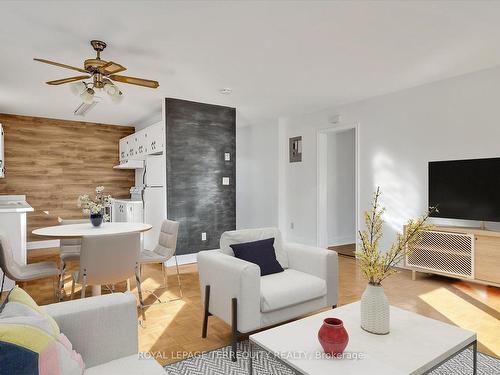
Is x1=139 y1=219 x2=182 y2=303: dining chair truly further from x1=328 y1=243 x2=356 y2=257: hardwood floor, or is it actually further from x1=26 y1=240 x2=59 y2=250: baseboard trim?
x1=26 y1=240 x2=59 y2=250: baseboard trim

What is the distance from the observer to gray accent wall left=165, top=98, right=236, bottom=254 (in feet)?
16.4

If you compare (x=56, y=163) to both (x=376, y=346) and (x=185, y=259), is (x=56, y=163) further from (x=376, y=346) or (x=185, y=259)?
(x=376, y=346)

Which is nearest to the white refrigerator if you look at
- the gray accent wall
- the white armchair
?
the gray accent wall

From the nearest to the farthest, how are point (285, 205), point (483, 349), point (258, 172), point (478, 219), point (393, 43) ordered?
1. point (483, 349)
2. point (393, 43)
3. point (478, 219)
4. point (285, 205)
5. point (258, 172)

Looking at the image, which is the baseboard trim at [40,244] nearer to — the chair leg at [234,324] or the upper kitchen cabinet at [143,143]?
the upper kitchen cabinet at [143,143]

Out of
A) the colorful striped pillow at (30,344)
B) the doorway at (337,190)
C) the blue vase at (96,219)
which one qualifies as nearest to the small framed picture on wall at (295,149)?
the doorway at (337,190)

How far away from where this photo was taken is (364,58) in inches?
139

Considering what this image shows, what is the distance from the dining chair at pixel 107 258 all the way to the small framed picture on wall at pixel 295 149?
13.4ft

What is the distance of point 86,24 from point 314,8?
182 cm

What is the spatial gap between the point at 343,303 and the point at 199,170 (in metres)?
2.95

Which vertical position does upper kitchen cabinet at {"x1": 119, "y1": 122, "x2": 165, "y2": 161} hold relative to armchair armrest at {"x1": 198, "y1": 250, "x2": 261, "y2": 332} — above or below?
above

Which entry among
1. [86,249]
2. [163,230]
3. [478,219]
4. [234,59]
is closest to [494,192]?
[478,219]

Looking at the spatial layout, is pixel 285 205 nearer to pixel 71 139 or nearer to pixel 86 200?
pixel 86 200

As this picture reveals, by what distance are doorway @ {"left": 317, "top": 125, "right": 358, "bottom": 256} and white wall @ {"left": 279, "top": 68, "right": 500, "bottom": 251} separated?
16 cm
